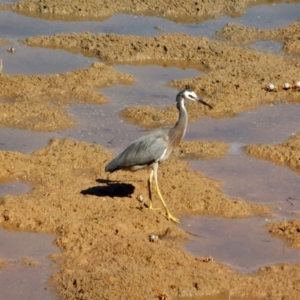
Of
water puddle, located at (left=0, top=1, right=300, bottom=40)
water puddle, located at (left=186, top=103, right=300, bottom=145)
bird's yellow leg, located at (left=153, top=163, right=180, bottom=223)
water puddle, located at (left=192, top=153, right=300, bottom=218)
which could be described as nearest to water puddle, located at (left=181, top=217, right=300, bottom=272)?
bird's yellow leg, located at (left=153, top=163, right=180, bottom=223)

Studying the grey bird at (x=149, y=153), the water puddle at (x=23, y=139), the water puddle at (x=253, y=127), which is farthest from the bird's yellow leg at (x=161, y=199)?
the water puddle at (x=253, y=127)

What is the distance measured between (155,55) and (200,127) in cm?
323

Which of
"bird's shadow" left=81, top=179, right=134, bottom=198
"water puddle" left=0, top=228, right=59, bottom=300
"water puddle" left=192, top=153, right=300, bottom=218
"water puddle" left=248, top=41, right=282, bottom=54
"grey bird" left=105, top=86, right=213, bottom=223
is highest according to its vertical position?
"grey bird" left=105, top=86, right=213, bottom=223

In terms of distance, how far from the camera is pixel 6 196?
34.5ft

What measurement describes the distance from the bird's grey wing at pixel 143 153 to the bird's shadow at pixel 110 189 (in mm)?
379

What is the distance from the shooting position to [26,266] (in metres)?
9.37

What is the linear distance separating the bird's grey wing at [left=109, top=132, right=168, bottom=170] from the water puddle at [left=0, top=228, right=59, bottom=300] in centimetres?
132

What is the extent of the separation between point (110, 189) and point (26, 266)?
6.53 ft

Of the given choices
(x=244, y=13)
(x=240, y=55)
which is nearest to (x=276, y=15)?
(x=244, y=13)

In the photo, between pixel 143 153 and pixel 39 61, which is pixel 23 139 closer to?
pixel 143 153

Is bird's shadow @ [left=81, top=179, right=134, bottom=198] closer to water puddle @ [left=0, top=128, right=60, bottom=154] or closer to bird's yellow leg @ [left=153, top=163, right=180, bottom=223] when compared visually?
bird's yellow leg @ [left=153, top=163, right=180, bottom=223]

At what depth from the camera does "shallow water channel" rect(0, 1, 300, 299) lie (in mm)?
9859

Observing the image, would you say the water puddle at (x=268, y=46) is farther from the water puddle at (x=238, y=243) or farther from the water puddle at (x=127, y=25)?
the water puddle at (x=238, y=243)

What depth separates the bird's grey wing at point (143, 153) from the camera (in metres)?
10.6
